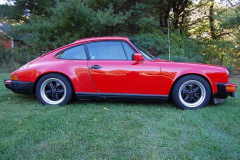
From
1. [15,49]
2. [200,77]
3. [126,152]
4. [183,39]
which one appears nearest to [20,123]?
[126,152]

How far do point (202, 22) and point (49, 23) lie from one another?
424 inches

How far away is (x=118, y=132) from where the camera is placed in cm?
218

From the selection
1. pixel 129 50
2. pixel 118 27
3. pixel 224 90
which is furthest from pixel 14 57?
pixel 224 90

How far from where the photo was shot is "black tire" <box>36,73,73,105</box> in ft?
10.5

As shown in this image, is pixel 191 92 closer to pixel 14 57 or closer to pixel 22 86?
pixel 22 86

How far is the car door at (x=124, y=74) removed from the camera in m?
3.06

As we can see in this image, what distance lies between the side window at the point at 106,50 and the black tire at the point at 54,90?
725 millimetres

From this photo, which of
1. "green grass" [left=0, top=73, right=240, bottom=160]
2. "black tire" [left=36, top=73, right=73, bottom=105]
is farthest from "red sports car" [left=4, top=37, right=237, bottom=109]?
"green grass" [left=0, top=73, right=240, bottom=160]

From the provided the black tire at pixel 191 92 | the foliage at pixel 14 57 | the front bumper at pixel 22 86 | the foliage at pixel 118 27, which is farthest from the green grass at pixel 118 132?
the foliage at pixel 14 57

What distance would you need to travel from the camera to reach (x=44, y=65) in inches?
127

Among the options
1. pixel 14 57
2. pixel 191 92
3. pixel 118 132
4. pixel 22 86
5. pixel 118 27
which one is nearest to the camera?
pixel 118 132

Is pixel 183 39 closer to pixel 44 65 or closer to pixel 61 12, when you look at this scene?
pixel 61 12

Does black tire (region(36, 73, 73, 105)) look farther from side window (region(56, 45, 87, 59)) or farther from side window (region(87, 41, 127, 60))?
side window (region(87, 41, 127, 60))

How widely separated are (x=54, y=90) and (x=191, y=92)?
250 centimetres
